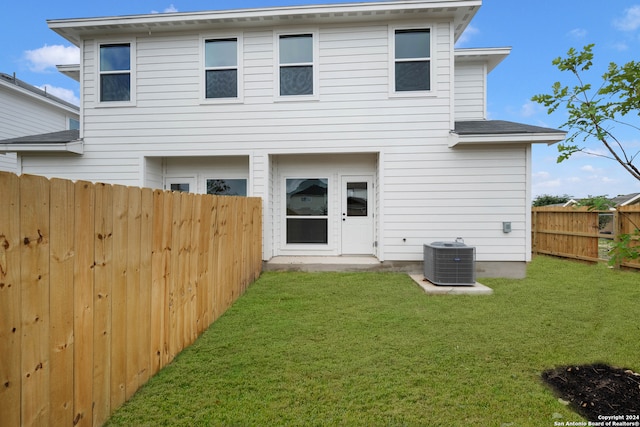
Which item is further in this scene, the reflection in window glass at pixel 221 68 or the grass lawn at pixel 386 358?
the reflection in window glass at pixel 221 68

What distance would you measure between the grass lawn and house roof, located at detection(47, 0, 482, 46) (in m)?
5.57

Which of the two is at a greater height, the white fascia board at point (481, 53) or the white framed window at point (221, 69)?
the white fascia board at point (481, 53)

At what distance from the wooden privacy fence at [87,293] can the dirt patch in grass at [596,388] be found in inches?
129

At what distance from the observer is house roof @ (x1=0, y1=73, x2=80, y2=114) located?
35.0 ft

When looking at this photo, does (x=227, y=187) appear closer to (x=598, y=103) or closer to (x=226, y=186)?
(x=226, y=186)

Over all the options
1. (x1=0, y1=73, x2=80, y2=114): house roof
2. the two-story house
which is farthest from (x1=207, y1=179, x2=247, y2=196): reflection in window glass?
(x1=0, y1=73, x2=80, y2=114): house roof

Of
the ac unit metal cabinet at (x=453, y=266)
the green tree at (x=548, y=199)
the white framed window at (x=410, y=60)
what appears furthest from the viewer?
the green tree at (x=548, y=199)

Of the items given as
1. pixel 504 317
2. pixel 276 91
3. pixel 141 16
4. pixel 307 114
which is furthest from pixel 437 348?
pixel 141 16

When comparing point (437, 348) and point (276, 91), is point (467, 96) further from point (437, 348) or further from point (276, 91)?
point (437, 348)

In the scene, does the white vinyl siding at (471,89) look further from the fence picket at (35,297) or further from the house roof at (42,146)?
the house roof at (42,146)

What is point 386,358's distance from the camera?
3006 millimetres

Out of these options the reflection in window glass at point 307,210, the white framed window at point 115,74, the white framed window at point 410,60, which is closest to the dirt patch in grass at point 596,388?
the reflection in window glass at point 307,210

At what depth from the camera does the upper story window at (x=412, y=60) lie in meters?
6.68

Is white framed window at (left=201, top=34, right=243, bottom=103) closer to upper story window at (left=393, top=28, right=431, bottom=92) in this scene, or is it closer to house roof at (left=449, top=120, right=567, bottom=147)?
upper story window at (left=393, top=28, right=431, bottom=92)
